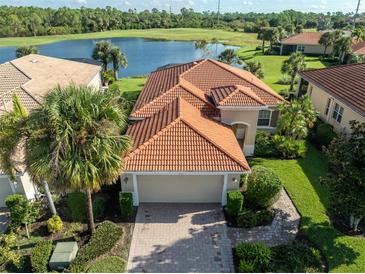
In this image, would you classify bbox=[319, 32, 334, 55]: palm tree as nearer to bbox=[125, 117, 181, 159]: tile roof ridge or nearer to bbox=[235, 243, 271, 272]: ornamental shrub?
bbox=[125, 117, 181, 159]: tile roof ridge

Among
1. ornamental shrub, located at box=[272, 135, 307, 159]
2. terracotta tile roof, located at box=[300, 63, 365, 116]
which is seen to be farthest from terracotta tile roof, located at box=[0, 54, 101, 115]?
terracotta tile roof, located at box=[300, 63, 365, 116]

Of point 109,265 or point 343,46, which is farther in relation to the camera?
point 343,46

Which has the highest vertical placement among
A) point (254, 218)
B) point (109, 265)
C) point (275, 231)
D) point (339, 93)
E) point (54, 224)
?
point (339, 93)

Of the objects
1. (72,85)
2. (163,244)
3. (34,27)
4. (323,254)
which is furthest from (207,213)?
(34,27)

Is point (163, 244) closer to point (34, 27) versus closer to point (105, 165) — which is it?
point (105, 165)

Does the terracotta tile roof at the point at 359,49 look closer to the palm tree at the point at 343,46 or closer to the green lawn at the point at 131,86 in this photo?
the palm tree at the point at 343,46

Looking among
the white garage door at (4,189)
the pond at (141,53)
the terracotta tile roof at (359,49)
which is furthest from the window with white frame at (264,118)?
the terracotta tile roof at (359,49)

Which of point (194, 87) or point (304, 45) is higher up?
point (304, 45)

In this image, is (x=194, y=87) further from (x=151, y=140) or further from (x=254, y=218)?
(x=254, y=218)

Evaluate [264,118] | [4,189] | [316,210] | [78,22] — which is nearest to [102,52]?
[264,118]
